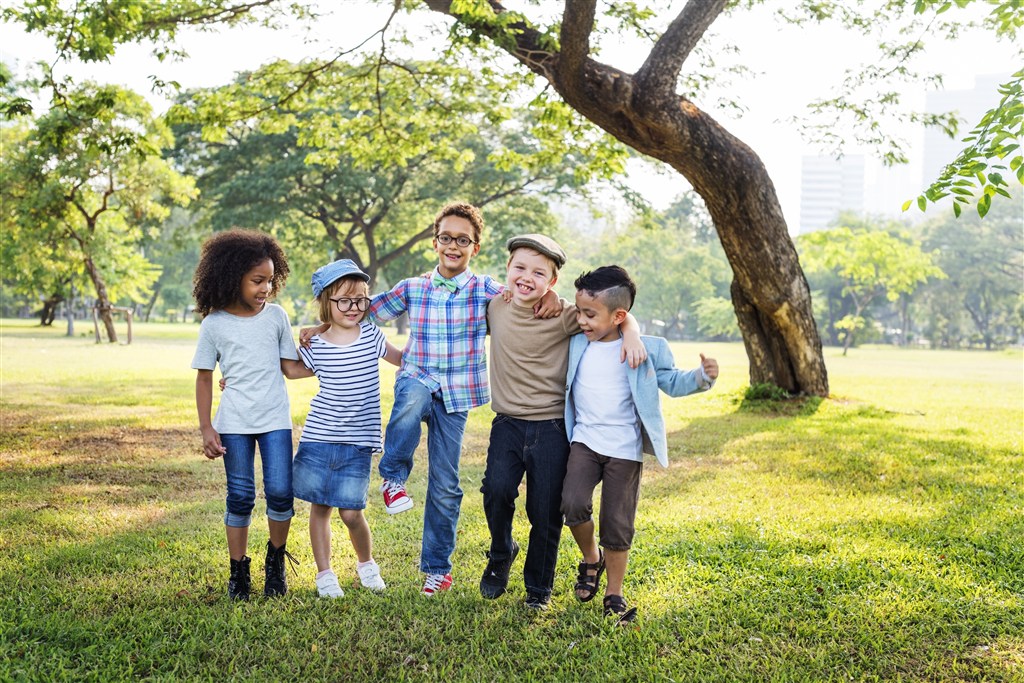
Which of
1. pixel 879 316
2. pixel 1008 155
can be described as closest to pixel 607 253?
pixel 879 316

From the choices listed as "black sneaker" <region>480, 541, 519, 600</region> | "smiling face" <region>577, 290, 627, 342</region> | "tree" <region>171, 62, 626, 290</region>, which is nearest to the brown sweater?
"smiling face" <region>577, 290, 627, 342</region>

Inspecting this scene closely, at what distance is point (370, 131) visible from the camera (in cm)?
1398

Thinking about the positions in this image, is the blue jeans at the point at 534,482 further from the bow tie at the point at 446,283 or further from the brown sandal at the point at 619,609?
the bow tie at the point at 446,283

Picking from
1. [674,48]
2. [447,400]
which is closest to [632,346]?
[447,400]

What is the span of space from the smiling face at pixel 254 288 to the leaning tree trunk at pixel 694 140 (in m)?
5.75

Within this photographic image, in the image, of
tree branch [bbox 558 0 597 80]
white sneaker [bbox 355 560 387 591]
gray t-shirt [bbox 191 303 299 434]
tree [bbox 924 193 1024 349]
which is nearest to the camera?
gray t-shirt [bbox 191 303 299 434]

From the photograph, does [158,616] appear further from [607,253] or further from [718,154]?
[607,253]

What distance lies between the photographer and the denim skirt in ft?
13.5

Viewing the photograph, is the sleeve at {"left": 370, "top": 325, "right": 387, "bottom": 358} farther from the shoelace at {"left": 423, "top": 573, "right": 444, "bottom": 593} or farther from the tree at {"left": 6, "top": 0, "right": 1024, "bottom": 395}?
the tree at {"left": 6, "top": 0, "right": 1024, "bottom": 395}

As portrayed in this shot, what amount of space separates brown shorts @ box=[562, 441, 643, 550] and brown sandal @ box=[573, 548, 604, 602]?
286 millimetres

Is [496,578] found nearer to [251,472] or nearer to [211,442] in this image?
[251,472]

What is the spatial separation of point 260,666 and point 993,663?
3.06 meters

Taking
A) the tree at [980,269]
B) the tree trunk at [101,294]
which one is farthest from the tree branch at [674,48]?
the tree at [980,269]

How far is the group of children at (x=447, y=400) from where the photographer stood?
394 centimetres
